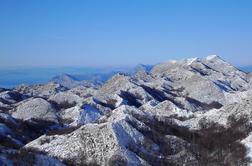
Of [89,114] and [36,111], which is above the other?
[89,114]

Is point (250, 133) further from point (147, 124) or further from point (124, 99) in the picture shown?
point (124, 99)

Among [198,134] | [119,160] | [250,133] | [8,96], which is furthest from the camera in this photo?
[8,96]

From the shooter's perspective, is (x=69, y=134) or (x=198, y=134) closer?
(x=69, y=134)

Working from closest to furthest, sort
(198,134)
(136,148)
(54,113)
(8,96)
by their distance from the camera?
(136,148), (198,134), (54,113), (8,96)

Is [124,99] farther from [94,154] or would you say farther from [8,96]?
[94,154]

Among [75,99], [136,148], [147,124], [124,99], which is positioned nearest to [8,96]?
[75,99]

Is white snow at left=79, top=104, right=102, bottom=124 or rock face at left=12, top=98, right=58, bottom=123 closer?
white snow at left=79, top=104, right=102, bottom=124

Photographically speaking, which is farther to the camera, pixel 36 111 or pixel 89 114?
pixel 36 111

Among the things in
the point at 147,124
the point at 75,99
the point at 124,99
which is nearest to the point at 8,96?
the point at 75,99

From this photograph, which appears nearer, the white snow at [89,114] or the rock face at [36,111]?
the white snow at [89,114]
